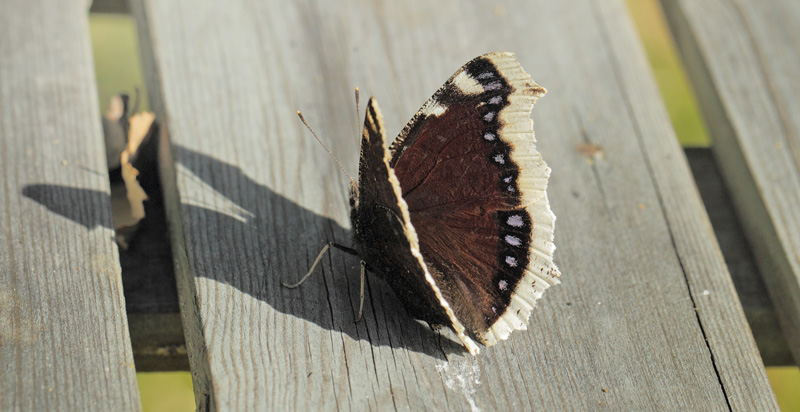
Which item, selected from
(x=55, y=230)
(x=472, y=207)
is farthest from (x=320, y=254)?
(x=55, y=230)

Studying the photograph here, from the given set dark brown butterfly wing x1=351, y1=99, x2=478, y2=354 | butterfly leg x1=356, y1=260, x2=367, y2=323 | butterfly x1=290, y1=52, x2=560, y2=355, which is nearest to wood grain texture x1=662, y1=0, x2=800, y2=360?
butterfly x1=290, y1=52, x2=560, y2=355

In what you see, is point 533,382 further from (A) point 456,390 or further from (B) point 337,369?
(B) point 337,369

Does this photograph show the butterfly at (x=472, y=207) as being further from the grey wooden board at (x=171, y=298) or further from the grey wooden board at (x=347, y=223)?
the grey wooden board at (x=171, y=298)

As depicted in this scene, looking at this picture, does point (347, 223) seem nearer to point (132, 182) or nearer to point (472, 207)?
point (472, 207)

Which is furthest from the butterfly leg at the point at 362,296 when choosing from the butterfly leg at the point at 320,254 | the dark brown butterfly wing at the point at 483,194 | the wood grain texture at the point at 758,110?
the wood grain texture at the point at 758,110

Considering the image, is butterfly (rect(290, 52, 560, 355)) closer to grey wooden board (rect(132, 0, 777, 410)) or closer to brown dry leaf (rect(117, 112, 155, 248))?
grey wooden board (rect(132, 0, 777, 410))

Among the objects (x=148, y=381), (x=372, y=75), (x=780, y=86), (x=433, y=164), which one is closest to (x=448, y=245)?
(x=433, y=164)

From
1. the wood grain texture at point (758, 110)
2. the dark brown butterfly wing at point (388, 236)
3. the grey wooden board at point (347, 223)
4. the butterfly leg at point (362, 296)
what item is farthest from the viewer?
the wood grain texture at point (758, 110)
